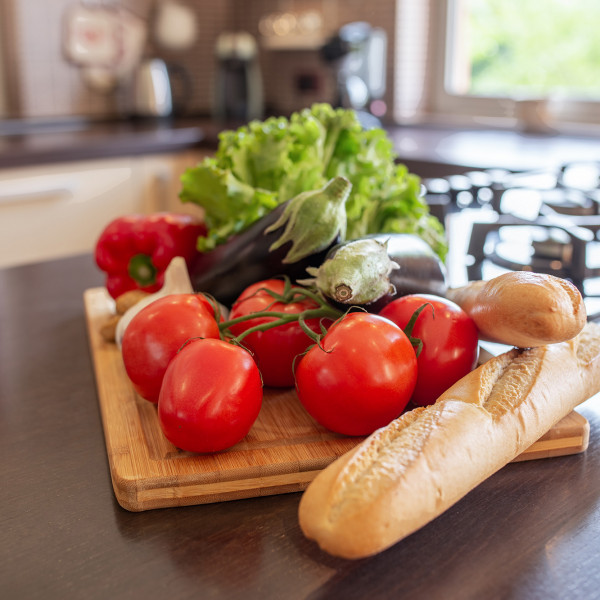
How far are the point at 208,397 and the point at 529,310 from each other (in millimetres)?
258

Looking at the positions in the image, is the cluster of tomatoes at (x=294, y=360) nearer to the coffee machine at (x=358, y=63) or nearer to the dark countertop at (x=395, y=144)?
the dark countertop at (x=395, y=144)

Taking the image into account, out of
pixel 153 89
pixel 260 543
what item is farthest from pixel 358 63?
pixel 260 543

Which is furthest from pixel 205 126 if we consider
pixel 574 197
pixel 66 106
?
pixel 574 197

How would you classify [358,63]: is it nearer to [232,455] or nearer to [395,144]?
Answer: [395,144]

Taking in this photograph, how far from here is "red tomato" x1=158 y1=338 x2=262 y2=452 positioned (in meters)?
0.55

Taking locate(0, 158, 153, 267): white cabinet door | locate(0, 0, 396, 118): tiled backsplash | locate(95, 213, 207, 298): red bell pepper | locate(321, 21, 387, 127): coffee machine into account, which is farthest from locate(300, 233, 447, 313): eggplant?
locate(0, 0, 396, 118): tiled backsplash

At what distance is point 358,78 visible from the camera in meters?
2.70

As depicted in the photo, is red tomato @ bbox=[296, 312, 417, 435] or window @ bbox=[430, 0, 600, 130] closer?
red tomato @ bbox=[296, 312, 417, 435]

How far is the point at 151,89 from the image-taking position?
284 centimetres

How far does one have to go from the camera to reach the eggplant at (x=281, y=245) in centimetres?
71

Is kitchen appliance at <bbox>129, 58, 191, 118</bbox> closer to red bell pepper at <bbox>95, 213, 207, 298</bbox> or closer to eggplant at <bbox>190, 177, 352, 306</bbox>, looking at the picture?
red bell pepper at <bbox>95, 213, 207, 298</bbox>

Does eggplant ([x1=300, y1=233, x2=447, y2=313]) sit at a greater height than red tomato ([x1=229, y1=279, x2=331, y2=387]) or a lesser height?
greater

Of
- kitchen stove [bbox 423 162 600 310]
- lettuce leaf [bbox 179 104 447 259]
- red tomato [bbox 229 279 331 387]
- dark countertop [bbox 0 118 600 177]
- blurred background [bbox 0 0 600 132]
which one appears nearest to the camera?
red tomato [bbox 229 279 331 387]

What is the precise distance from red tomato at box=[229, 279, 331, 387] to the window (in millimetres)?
2097
